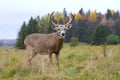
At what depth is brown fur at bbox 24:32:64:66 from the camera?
558 inches

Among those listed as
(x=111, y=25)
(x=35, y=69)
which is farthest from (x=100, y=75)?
(x=111, y=25)

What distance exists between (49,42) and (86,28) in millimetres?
77477

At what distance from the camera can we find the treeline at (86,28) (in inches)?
2328

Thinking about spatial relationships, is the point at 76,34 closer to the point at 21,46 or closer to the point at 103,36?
the point at 103,36

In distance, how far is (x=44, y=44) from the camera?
14.8m

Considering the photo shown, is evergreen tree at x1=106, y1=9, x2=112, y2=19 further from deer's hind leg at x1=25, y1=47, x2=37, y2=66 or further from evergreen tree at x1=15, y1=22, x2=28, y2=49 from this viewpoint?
deer's hind leg at x1=25, y1=47, x2=37, y2=66

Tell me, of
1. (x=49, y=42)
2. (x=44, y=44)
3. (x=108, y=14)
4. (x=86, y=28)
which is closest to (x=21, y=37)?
(x=86, y=28)

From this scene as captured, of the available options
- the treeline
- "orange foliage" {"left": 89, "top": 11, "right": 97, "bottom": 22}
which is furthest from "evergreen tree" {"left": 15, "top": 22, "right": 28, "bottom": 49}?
"orange foliage" {"left": 89, "top": 11, "right": 97, "bottom": 22}

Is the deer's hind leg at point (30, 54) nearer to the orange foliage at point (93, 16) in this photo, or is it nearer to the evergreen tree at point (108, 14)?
the orange foliage at point (93, 16)

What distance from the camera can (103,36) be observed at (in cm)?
6762

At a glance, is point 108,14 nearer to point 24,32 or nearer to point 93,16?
point 93,16

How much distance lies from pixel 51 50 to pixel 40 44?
35.4 inches

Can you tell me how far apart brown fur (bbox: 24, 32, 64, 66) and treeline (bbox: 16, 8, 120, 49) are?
137 centimetres

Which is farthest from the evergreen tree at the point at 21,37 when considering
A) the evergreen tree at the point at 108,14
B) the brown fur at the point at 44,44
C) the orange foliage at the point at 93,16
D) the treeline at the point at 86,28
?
the evergreen tree at the point at 108,14
